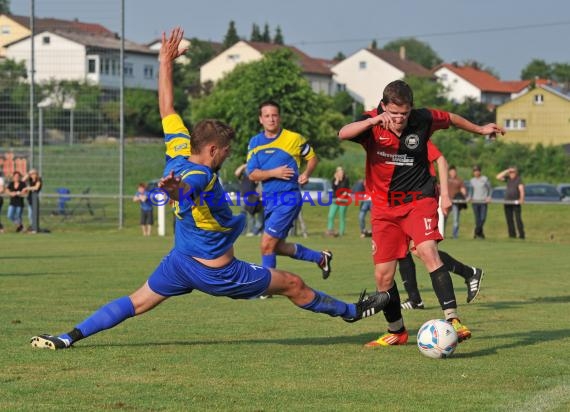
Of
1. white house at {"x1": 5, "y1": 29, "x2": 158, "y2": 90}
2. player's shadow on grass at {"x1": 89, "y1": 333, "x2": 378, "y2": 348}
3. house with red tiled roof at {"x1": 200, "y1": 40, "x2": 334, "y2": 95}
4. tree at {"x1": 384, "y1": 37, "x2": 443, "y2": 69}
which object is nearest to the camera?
player's shadow on grass at {"x1": 89, "y1": 333, "x2": 378, "y2": 348}

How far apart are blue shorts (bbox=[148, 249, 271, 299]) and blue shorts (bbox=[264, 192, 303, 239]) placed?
13.6 feet

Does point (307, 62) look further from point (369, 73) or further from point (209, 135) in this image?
point (209, 135)

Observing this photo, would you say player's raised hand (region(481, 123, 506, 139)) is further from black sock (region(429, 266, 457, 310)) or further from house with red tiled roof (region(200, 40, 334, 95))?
house with red tiled roof (region(200, 40, 334, 95))

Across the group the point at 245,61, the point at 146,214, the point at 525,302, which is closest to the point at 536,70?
the point at 245,61

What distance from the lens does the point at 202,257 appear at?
7.71 m

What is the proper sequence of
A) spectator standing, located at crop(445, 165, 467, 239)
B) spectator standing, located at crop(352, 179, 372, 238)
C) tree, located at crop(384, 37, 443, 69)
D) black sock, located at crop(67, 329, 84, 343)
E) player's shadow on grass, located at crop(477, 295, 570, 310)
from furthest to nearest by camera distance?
tree, located at crop(384, 37, 443, 69)
spectator standing, located at crop(352, 179, 372, 238)
spectator standing, located at crop(445, 165, 467, 239)
player's shadow on grass, located at crop(477, 295, 570, 310)
black sock, located at crop(67, 329, 84, 343)

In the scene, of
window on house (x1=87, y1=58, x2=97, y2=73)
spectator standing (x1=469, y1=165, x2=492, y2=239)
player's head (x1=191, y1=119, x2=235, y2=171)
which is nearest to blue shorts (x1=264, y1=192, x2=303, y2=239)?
player's head (x1=191, y1=119, x2=235, y2=171)

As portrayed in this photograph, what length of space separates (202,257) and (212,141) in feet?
2.99

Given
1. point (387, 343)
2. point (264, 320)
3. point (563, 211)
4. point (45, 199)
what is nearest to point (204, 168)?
point (387, 343)

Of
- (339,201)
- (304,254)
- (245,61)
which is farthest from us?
(245,61)

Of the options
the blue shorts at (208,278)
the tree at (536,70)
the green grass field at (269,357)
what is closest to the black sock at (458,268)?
the green grass field at (269,357)

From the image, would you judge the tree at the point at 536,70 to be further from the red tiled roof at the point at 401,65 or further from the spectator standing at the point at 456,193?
the spectator standing at the point at 456,193

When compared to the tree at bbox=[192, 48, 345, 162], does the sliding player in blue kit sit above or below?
below

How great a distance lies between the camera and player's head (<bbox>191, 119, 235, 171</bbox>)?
7.43 meters
